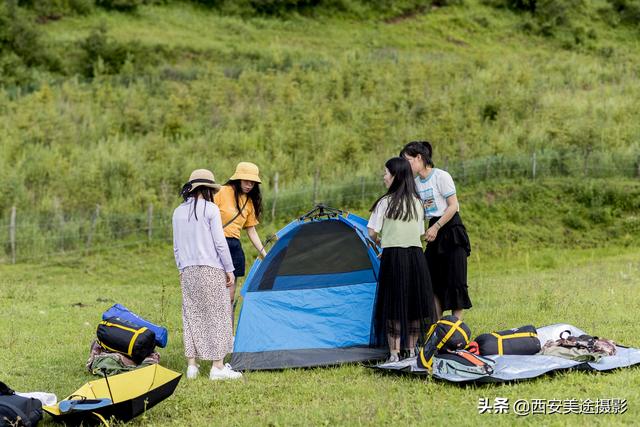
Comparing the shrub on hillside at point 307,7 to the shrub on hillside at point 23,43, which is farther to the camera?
the shrub on hillside at point 307,7

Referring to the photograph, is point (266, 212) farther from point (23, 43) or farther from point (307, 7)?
point (307, 7)

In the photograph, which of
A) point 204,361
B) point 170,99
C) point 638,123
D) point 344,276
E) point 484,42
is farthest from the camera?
point 484,42

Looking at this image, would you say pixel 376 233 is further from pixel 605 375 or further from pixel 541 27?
pixel 541 27

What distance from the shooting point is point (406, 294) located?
7102mm

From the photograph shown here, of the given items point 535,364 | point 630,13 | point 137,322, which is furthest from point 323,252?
point 630,13

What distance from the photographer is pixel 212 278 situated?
6.87 m

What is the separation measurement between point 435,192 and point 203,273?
2244mm

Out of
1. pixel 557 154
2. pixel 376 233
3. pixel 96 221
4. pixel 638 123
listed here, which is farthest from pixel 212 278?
pixel 638 123

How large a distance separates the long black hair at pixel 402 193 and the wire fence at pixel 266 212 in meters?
11.5

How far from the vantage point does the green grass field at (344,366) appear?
18.5 ft

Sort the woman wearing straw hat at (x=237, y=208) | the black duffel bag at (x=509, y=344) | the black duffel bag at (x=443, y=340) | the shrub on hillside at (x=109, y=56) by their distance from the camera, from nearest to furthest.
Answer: the black duffel bag at (x=443, y=340) → the black duffel bag at (x=509, y=344) → the woman wearing straw hat at (x=237, y=208) → the shrub on hillside at (x=109, y=56)

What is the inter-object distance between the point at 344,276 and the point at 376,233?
1135mm

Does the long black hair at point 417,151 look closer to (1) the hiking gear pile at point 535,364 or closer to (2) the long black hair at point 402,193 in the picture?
(2) the long black hair at point 402,193

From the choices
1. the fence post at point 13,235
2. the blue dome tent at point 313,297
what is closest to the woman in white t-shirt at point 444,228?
the blue dome tent at point 313,297
